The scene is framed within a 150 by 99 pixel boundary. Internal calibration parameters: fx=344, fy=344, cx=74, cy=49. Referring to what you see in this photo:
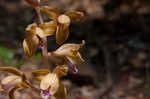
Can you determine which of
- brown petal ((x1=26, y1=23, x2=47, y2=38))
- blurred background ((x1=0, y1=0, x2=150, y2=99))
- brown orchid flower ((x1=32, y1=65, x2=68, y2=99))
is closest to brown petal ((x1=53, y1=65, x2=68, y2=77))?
brown orchid flower ((x1=32, y1=65, x2=68, y2=99))

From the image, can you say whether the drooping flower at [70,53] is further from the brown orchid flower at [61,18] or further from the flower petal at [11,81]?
the flower petal at [11,81]

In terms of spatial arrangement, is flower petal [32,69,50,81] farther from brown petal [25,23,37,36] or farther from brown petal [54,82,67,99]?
brown petal [25,23,37,36]

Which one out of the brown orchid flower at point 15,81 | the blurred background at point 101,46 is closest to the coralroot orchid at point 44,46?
the brown orchid flower at point 15,81

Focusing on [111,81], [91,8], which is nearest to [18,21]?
[91,8]

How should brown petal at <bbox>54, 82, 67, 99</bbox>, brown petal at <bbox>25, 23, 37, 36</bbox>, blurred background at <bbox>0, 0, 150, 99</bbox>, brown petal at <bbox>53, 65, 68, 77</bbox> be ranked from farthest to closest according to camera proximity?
blurred background at <bbox>0, 0, 150, 99</bbox> < brown petal at <bbox>54, 82, 67, 99</bbox> < brown petal at <bbox>53, 65, 68, 77</bbox> < brown petal at <bbox>25, 23, 37, 36</bbox>

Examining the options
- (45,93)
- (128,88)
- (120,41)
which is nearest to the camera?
(45,93)

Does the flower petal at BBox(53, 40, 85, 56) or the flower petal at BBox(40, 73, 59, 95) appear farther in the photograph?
the flower petal at BBox(53, 40, 85, 56)

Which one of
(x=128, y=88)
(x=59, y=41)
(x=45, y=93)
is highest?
(x=59, y=41)

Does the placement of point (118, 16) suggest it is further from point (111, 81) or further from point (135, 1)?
point (111, 81)
